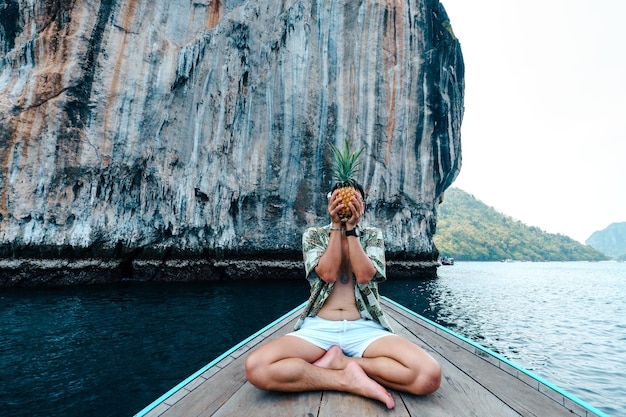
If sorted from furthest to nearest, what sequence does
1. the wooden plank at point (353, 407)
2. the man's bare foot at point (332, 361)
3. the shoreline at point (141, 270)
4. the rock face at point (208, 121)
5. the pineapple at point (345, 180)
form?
1. the rock face at point (208, 121)
2. the shoreline at point (141, 270)
3. the pineapple at point (345, 180)
4. the man's bare foot at point (332, 361)
5. the wooden plank at point (353, 407)

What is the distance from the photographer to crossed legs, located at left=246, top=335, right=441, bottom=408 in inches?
88.4

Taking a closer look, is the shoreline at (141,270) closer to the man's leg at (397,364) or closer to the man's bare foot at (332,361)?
the man's bare foot at (332,361)

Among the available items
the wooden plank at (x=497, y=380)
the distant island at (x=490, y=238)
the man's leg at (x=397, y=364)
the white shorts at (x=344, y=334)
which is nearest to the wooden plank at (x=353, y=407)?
the man's leg at (x=397, y=364)

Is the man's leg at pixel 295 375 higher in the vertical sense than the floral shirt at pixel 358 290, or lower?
lower

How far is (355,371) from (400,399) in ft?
1.24

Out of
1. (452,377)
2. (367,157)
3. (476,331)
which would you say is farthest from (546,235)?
(452,377)

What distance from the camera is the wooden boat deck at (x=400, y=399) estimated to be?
2084 millimetres

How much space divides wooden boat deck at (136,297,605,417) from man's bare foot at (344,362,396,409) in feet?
0.15

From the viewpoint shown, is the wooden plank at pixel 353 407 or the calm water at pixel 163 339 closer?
the wooden plank at pixel 353 407

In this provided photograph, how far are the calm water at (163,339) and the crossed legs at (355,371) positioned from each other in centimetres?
339

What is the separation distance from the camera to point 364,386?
7.34 feet

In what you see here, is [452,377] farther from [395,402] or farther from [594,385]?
[594,385]

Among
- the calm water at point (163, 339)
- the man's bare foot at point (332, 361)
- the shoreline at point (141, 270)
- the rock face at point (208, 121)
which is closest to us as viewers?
the man's bare foot at point (332, 361)

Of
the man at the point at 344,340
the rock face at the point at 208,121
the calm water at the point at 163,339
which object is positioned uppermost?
the rock face at the point at 208,121
